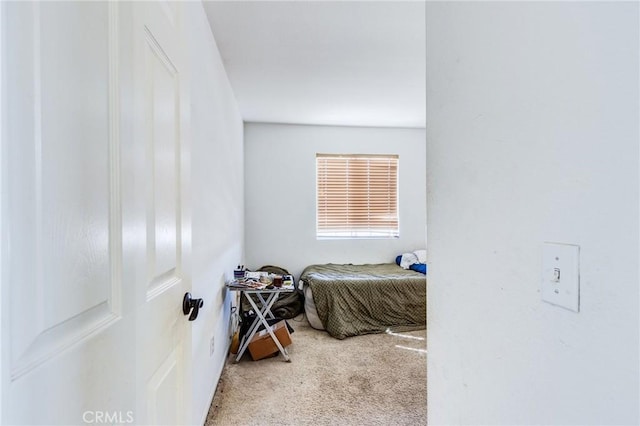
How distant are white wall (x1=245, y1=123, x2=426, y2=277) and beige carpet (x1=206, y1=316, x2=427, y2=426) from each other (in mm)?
1508

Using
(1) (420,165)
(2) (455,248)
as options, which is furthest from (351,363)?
(1) (420,165)

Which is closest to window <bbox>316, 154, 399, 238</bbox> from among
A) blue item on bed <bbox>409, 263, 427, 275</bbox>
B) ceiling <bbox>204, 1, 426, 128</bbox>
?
blue item on bed <bbox>409, 263, 427, 275</bbox>

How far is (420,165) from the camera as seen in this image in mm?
4652

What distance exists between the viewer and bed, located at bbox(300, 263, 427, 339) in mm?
3387

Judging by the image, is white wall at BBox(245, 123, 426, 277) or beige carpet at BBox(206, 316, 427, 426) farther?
white wall at BBox(245, 123, 426, 277)

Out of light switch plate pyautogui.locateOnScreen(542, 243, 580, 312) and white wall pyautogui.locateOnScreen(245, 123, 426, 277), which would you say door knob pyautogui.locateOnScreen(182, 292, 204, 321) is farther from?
white wall pyautogui.locateOnScreen(245, 123, 426, 277)

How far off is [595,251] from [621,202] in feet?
0.29

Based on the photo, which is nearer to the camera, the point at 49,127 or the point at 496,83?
the point at 49,127

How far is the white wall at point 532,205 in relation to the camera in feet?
1.57

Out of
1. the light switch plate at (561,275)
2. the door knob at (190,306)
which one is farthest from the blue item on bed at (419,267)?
the light switch plate at (561,275)

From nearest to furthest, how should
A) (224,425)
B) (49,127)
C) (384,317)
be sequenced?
(49,127) < (224,425) < (384,317)

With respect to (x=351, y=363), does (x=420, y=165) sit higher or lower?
higher

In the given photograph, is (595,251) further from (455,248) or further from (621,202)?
(455,248)

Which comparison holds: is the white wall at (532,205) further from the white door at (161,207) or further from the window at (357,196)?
the window at (357,196)
